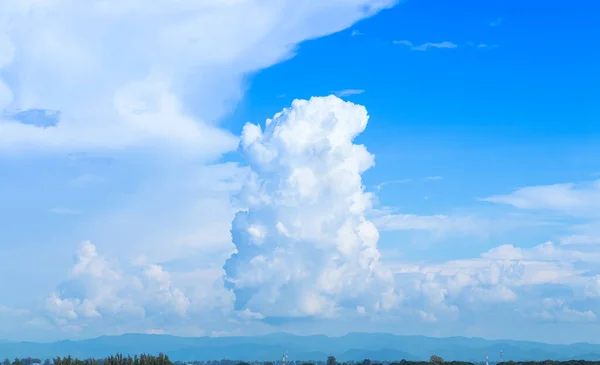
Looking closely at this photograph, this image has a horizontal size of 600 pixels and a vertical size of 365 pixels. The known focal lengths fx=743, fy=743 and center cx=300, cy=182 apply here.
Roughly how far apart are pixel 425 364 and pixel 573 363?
37106 mm

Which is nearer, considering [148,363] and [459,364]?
[148,363]

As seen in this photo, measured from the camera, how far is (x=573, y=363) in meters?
184

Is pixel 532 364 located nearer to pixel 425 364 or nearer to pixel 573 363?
pixel 573 363

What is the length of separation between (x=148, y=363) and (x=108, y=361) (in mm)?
7366

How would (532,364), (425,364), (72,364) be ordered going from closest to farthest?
(72,364)
(532,364)
(425,364)

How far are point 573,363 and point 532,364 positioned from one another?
11.8 metres

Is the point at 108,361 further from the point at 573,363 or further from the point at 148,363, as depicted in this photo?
the point at 573,363

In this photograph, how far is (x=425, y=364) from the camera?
198 meters

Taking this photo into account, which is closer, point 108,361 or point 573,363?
point 108,361

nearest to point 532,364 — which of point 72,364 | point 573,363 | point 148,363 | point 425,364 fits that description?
point 573,363

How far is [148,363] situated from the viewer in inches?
5423

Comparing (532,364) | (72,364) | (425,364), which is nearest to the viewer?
(72,364)

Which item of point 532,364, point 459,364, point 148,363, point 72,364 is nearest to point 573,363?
point 532,364

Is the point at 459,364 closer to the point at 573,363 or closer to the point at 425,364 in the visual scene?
the point at 425,364
